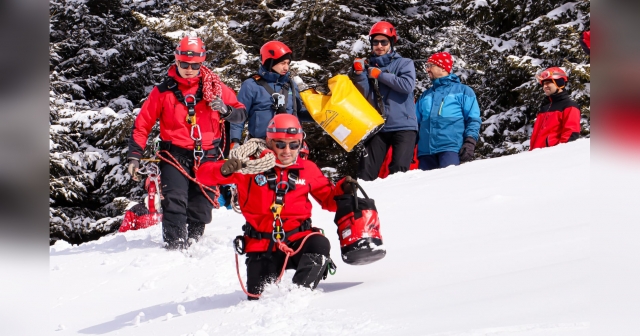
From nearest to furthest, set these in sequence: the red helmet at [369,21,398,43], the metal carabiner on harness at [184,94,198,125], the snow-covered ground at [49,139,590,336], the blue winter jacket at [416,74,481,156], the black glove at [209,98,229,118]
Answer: the snow-covered ground at [49,139,590,336]
the black glove at [209,98,229,118]
the metal carabiner on harness at [184,94,198,125]
the red helmet at [369,21,398,43]
the blue winter jacket at [416,74,481,156]

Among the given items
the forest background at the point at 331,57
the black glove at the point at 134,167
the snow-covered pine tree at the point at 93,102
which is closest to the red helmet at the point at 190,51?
the black glove at the point at 134,167

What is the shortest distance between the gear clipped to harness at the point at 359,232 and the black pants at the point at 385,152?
12.8 feet

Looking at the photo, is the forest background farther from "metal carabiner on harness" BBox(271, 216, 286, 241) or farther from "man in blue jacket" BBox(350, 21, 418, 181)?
"metal carabiner on harness" BBox(271, 216, 286, 241)

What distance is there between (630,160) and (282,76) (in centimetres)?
643

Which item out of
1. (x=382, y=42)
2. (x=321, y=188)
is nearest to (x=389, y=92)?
(x=382, y=42)

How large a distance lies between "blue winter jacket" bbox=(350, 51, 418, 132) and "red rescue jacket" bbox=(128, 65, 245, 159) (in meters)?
2.12

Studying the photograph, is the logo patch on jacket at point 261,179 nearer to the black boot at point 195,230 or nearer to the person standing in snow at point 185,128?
the person standing in snow at point 185,128

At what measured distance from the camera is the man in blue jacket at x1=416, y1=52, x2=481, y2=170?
27.3 ft

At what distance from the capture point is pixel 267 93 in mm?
7078

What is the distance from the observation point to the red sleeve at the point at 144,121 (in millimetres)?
6430

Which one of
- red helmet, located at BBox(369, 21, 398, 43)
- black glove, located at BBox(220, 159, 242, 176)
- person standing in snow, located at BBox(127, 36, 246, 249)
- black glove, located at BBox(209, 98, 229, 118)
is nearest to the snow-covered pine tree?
red helmet, located at BBox(369, 21, 398, 43)

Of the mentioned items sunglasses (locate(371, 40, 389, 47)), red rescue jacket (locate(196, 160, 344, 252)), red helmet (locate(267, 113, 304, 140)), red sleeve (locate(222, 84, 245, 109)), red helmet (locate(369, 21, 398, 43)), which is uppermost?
red helmet (locate(369, 21, 398, 43))

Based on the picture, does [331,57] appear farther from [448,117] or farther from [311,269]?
[311,269]

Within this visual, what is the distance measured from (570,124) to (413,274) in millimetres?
5277
